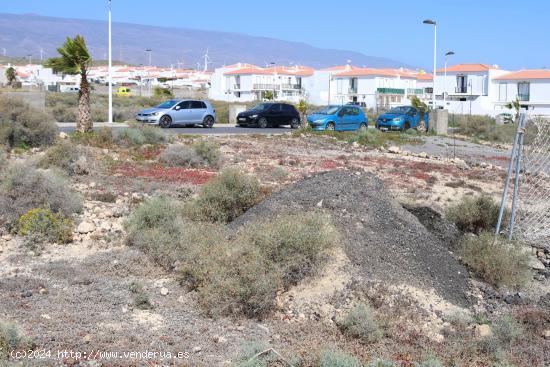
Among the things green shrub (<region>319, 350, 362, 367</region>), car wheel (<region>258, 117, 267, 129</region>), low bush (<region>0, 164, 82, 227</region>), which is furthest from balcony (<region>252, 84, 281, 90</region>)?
green shrub (<region>319, 350, 362, 367</region>)

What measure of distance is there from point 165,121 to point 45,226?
23065 mm

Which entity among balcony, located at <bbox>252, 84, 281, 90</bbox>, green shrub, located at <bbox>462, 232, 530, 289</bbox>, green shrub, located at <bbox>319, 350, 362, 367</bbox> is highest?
balcony, located at <bbox>252, 84, 281, 90</bbox>

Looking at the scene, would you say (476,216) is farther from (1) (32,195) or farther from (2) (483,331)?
(1) (32,195)

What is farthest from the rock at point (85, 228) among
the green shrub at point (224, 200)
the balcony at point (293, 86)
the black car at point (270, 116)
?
the balcony at point (293, 86)

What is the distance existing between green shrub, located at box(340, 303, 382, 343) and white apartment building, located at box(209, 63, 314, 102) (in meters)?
98.7

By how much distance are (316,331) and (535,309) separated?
2.64 m

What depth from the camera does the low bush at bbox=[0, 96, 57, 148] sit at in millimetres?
20594

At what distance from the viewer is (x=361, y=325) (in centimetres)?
689

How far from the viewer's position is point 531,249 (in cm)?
1079

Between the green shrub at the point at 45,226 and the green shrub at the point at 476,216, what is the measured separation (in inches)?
232

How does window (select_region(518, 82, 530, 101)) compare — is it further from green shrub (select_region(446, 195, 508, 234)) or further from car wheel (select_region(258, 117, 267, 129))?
green shrub (select_region(446, 195, 508, 234))

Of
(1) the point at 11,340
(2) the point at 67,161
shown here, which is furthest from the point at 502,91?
(1) the point at 11,340

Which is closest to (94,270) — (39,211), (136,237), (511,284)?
(136,237)

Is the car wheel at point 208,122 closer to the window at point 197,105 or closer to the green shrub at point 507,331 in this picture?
the window at point 197,105
